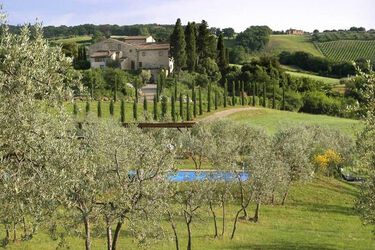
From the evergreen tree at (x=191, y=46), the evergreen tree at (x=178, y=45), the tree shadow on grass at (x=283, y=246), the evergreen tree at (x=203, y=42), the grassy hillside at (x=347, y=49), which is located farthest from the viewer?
the grassy hillside at (x=347, y=49)

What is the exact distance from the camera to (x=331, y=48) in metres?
186

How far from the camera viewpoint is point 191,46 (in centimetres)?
10706

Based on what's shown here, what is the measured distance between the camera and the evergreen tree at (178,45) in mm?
105125

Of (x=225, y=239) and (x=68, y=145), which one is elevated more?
(x=68, y=145)

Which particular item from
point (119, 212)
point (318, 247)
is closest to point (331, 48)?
point (318, 247)

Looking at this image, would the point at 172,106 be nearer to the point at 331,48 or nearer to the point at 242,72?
the point at 242,72

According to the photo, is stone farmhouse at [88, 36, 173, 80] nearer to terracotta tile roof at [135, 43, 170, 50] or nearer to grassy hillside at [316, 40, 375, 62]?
terracotta tile roof at [135, 43, 170, 50]

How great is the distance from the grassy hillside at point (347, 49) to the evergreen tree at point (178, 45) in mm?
78788

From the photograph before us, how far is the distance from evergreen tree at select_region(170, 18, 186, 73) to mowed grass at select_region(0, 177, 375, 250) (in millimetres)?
59696

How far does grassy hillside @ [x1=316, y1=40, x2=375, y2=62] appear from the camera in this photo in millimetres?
172125

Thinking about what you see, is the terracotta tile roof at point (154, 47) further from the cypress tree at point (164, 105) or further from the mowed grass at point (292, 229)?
the mowed grass at point (292, 229)

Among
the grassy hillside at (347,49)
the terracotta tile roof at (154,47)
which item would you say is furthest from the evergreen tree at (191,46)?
the grassy hillside at (347,49)

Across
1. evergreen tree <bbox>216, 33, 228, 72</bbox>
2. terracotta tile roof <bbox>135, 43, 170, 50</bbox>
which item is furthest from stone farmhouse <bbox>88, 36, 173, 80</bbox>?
evergreen tree <bbox>216, 33, 228, 72</bbox>

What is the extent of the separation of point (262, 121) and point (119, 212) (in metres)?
70.4
